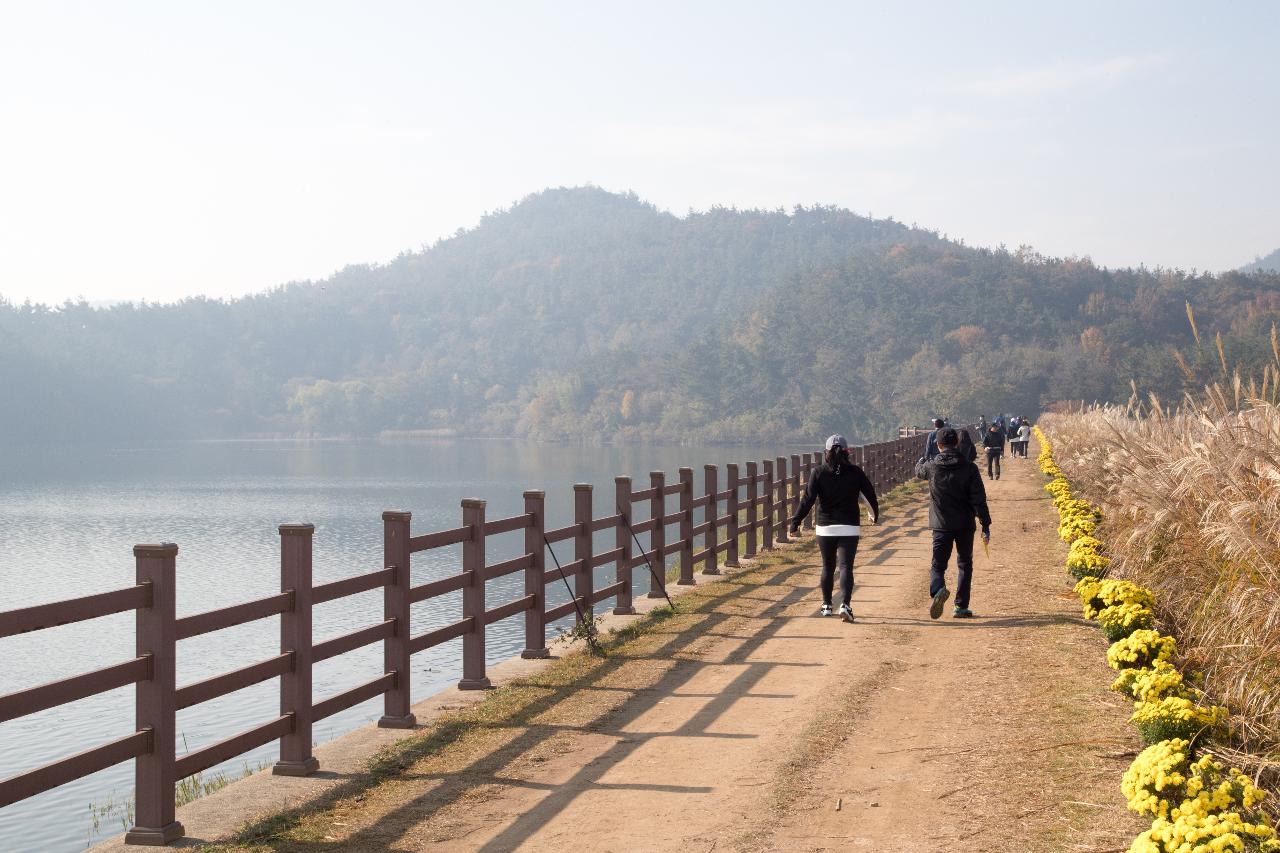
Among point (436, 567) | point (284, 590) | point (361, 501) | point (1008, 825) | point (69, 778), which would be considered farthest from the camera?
point (361, 501)

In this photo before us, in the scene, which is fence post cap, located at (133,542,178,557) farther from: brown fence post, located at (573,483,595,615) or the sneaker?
the sneaker

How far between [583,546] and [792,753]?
516 centimetres

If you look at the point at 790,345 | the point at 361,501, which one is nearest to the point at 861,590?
the point at 361,501

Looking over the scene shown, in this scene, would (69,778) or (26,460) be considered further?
(26,460)

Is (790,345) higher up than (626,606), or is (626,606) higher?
(790,345)

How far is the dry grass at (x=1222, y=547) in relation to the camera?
275 inches

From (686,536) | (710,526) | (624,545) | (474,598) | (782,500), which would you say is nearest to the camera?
(474,598)

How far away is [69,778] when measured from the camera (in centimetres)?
579

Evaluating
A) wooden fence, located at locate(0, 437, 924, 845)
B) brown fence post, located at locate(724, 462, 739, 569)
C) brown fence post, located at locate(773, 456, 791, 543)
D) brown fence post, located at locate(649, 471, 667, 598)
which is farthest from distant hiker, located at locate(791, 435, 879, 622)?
brown fence post, located at locate(773, 456, 791, 543)

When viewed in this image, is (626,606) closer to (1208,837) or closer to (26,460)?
(1208,837)

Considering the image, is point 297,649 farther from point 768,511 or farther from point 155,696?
point 768,511

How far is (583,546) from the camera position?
12.6 meters

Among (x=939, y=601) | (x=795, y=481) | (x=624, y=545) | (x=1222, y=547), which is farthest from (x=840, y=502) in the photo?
(x=795, y=481)

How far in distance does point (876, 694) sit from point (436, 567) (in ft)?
95.8
